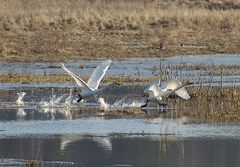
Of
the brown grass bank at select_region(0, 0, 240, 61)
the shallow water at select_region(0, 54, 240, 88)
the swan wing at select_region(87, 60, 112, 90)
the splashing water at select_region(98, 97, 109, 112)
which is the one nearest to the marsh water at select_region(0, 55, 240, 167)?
the splashing water at select_region(98, 97, 109, 112)

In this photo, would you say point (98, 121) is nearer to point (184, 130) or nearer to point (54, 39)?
point (184, 130)

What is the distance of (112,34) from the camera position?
142ft

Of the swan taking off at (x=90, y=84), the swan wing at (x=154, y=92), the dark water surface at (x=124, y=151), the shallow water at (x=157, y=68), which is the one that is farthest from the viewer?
the shallow water at (x=157, y=68)

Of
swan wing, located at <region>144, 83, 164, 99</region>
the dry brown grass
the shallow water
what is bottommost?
the shallow water

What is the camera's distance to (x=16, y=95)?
24.3 metres

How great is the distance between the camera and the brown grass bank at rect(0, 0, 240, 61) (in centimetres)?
3772

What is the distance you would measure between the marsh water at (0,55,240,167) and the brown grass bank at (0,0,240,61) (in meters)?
11.5

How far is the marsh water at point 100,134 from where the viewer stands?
14.7 metres

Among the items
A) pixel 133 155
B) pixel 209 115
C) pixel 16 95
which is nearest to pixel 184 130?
pixel 209 115

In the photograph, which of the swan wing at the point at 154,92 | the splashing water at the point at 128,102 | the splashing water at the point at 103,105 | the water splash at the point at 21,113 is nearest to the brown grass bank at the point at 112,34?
the splashing water at the point at 128,102

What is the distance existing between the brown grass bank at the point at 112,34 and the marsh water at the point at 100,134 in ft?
37.9

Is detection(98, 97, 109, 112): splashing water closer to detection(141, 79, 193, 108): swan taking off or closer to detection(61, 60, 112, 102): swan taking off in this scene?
detection(61, 60, 112, 102): swan taking off

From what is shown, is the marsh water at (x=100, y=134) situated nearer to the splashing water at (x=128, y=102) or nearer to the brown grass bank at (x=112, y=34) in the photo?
the splashing water at (x=128, y=102)

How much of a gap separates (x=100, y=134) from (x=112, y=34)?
2601 cm
